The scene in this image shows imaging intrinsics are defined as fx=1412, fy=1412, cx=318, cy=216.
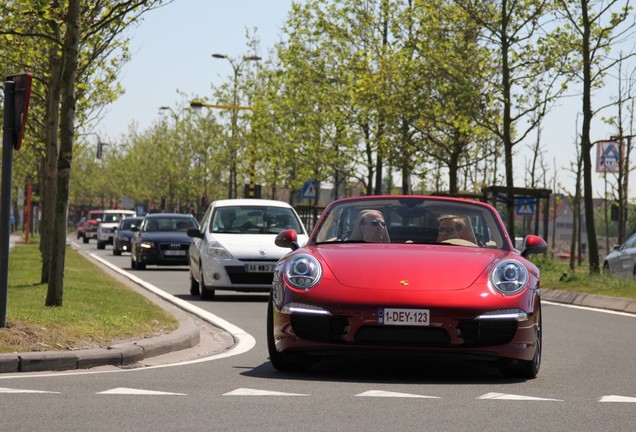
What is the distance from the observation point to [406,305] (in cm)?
950

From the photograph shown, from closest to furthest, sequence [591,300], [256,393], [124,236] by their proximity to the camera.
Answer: [256,393] < [591,300] < [124,236]

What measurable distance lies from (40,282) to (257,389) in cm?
1274

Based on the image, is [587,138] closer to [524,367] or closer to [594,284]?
[594,284]

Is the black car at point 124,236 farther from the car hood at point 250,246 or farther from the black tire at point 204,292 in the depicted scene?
the black tire at point 204,292

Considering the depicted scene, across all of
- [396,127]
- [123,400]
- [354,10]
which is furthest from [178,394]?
[354,10]

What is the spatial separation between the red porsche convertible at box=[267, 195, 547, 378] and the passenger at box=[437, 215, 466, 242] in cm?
25

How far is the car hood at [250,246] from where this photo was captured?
2081 cm

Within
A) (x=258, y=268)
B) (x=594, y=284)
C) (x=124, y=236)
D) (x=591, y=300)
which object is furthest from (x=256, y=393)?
(x=124, y=236)

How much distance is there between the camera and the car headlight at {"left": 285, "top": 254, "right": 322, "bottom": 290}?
9.82 m

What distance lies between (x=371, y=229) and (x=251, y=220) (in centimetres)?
1176

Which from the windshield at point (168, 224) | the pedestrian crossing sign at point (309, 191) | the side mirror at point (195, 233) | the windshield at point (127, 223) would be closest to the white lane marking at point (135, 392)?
the side mirror at point (195, 233)

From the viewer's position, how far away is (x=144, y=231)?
1331 inches

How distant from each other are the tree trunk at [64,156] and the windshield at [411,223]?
15.7ft

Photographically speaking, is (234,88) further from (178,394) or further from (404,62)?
(178,394)
